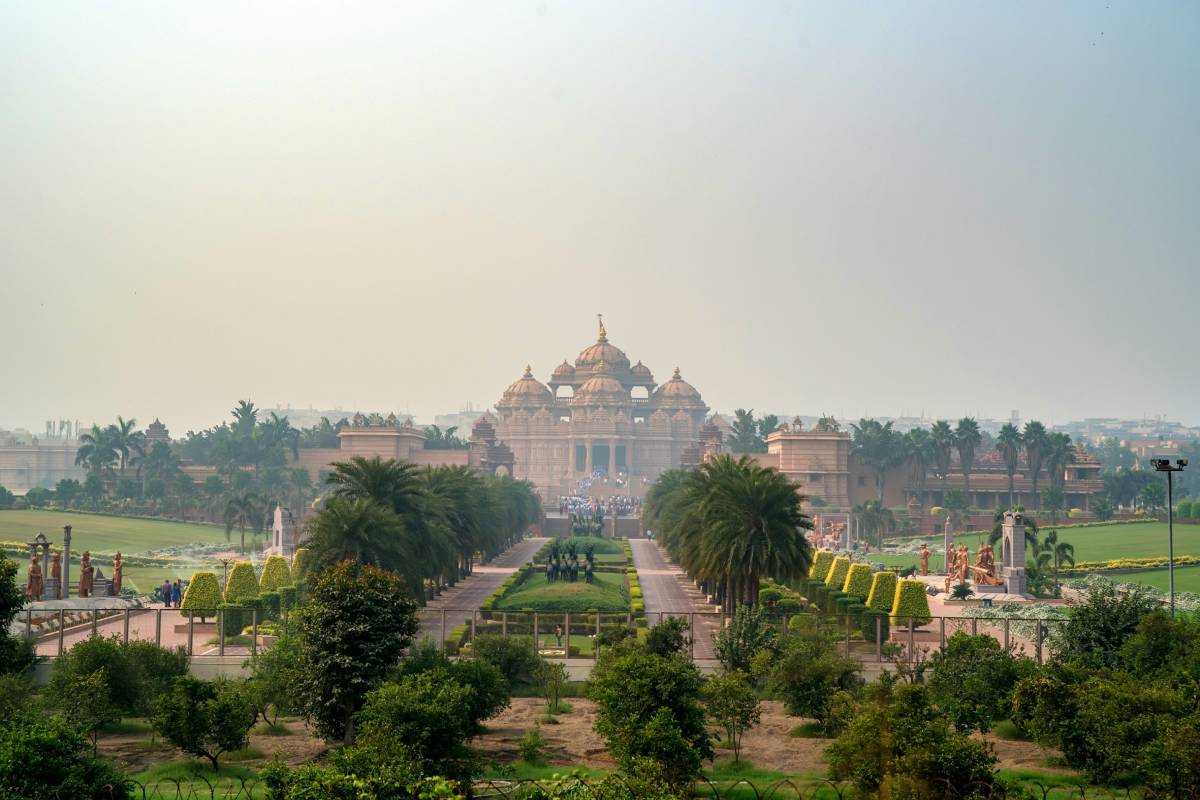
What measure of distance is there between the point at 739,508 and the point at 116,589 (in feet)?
68.9

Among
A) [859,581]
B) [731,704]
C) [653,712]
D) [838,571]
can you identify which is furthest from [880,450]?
[653,712]

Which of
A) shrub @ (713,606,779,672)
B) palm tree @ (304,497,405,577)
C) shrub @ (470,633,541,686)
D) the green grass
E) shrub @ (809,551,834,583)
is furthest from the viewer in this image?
shrub @ (809,551,834,583)

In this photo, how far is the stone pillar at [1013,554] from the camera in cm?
5400

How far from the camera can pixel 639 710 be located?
2339 centimetres

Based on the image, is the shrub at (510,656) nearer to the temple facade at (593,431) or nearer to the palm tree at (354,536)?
the palm tree at (354,536)

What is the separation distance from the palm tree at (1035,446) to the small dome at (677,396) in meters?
61.9

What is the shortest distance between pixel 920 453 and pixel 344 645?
98583 mm

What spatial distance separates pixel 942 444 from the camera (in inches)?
4715

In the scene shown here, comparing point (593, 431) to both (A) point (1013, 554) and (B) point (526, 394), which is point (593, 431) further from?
(A) point (1013, 554)

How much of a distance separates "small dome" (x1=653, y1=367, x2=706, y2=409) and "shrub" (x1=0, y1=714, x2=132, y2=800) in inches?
6114

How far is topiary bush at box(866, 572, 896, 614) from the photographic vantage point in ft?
141

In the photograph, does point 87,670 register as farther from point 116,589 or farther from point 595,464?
point 595,464

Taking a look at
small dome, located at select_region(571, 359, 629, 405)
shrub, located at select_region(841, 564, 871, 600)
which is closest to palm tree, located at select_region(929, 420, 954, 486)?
small dome, located at select_region(571, 359, 629, 405)

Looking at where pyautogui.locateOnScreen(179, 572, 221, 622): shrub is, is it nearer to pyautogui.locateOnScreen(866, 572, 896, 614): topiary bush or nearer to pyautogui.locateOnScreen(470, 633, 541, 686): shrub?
pyautogui.locateOnScreen(470, 633, 541, 686): shrub
